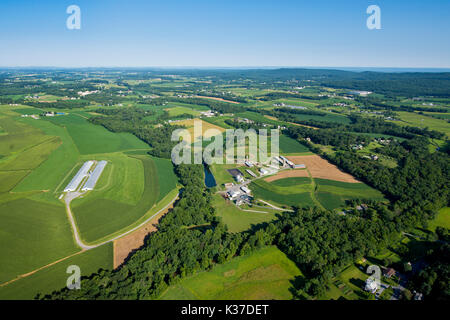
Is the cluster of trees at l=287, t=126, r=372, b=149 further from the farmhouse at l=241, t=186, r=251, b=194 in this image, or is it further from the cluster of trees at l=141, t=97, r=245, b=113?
the cluster of trees at l=141, t=97, r=245, b=113

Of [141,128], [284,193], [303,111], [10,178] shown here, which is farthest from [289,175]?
[303,111]

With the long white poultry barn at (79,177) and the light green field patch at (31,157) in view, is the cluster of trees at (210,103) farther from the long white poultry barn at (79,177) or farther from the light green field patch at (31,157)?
the long white poultry barn at (79,177)

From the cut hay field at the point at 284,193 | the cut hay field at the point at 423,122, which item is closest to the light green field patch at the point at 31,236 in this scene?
the cut hay field at the point at 284,193

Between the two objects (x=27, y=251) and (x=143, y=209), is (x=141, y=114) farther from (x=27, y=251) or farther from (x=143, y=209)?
(x=27, y=251)

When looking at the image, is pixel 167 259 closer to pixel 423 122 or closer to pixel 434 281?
pixel 434 281
